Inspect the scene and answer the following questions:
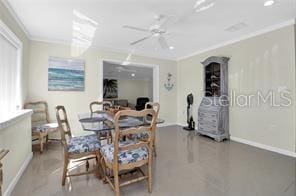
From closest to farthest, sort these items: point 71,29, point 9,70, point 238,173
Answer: point 238,173
point 9,70
point 71,29

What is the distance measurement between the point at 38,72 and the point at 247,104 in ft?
16.1

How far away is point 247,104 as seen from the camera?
4.02 meters

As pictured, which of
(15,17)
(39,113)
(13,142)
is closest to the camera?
(13,142)

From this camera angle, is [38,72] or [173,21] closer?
[173,21]

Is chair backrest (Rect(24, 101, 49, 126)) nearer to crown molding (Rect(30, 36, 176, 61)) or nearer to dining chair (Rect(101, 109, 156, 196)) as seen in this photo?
crown molding (Rect(30, 36, 176, 61))

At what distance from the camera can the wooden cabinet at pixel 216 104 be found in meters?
4.24

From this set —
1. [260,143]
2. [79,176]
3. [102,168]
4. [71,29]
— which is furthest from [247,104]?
[71,29]

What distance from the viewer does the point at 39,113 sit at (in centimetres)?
403

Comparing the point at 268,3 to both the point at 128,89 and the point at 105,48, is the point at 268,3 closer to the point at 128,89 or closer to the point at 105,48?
the point at 105,48

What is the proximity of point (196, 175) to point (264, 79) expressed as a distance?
2.60 metres

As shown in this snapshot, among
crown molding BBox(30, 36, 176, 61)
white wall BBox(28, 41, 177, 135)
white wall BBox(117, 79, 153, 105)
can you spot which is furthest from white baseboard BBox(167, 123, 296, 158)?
white wall BBox(117, 79, 153, 105)

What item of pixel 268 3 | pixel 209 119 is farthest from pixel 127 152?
pixel 209 119

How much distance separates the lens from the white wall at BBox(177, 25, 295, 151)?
3260mm

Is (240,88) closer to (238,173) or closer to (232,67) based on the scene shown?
(232,67)
